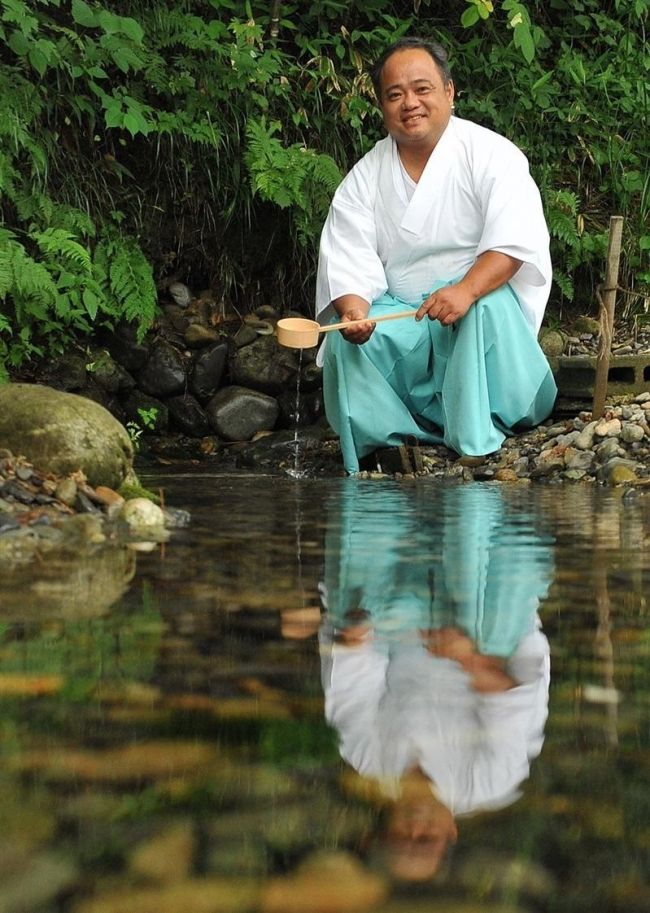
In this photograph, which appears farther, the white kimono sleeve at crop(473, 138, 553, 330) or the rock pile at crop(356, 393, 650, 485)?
the white kimono sleeve at crop(473, 138, 553, 330)

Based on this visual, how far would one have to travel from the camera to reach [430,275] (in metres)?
5.50

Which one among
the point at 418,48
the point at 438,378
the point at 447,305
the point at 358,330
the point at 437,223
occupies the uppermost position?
the point at 418,48

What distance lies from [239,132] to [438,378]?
2.37m


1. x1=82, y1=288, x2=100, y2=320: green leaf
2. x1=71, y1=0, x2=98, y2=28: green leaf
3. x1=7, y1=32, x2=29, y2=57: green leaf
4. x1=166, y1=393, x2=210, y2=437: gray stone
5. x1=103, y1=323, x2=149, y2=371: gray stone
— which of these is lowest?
x1=166, y1=393, x2=210, y2=437: gray stone

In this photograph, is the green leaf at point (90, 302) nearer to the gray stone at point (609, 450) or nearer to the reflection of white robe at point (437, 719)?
the gray stone at point (609, 450)

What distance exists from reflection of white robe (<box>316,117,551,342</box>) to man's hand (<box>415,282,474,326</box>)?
0.30 m

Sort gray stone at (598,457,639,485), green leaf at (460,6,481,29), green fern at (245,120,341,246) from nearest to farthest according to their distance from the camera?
1. gray stone at (598,457,639,485)
2. green leaf at (460,6,481,29)
3. green fern at (245,120,341,246)

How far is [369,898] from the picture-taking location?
2.56 feet

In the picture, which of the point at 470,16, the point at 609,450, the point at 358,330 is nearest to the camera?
the point at 609,450

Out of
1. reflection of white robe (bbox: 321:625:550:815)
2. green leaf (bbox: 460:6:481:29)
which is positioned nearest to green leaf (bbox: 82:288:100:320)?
green leaf (bbox: 460:6:481:29)

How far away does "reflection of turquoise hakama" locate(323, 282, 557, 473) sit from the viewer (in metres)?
5.22

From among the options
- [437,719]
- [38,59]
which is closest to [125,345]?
[38,59]

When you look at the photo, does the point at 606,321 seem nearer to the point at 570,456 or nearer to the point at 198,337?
the point at 570,456

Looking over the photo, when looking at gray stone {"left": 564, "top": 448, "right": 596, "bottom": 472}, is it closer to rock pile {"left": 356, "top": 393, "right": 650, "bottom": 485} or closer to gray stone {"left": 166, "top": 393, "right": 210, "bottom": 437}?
rock pile {"left": 356, "top": 393, "right": 650, "bottom": 485}
